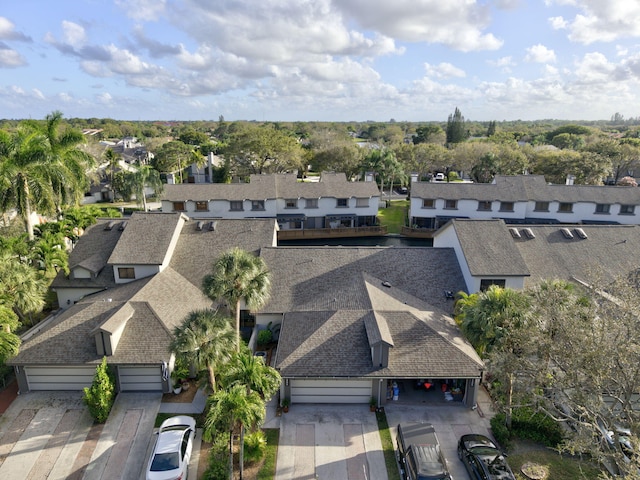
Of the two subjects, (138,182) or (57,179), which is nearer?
(57,179)

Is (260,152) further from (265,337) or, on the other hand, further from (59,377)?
(59,377)

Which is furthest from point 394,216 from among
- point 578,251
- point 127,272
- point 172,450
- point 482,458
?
point 172,450

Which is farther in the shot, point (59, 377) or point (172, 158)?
point (172, 158)

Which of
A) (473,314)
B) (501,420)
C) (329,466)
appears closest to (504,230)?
(473,314)

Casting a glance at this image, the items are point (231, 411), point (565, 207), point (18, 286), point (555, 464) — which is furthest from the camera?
point (565, 207)

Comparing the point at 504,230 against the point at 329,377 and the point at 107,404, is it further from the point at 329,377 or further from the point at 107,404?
the point at 107,404

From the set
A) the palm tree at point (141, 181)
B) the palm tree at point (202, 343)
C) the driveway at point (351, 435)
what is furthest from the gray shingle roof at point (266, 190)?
the driveway at point (351, 435)

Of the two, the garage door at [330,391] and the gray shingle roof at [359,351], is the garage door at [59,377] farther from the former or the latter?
the garage door at [330,391]
